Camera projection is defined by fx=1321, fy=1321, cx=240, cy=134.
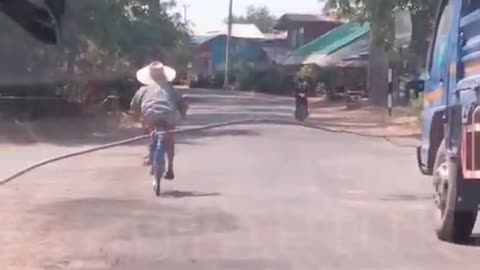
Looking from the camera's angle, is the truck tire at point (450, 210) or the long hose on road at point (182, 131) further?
the long hose on road at point (182, 131)

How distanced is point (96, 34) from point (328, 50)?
33.6m

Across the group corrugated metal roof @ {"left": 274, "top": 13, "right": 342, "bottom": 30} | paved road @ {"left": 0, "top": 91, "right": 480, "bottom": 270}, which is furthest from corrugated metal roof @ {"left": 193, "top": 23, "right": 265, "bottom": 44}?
paved road @ {"left": 0, "top": 91, "right": 480, "bottom": 270}

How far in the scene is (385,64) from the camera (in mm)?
48000

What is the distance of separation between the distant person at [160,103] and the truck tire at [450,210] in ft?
17.2

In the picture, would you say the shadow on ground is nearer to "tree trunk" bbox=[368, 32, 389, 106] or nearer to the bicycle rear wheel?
the bicycle rear wheel

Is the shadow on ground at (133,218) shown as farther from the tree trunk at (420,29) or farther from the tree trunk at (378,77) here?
the tree trunk at (378,77)

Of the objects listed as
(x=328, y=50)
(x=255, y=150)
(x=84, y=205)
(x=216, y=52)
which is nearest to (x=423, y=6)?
(x=255, y=150)

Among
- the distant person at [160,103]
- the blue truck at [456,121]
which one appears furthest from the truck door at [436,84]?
the distant person at [160,103]

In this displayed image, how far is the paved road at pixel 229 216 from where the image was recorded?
11.4m

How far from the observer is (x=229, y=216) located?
1434 centimetres

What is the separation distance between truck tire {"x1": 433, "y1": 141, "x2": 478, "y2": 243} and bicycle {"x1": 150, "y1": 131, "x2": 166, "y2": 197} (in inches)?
196

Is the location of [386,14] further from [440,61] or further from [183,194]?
[440,61]

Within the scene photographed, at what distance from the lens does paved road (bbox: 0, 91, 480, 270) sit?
448 inches

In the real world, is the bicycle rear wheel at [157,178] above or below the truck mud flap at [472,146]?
below
